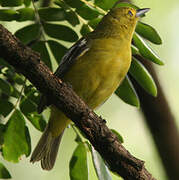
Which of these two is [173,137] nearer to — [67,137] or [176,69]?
[67,137]

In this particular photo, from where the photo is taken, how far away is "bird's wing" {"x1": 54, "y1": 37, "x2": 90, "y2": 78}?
3.69 meters

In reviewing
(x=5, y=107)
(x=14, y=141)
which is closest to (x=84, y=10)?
(x=5, y=107)

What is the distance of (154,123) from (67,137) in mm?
2062

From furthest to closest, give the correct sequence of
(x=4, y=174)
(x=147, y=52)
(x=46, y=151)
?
(x=46, y=151), (x=4, y=174), (x=147, y=52)

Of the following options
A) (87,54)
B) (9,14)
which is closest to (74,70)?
(87,54)

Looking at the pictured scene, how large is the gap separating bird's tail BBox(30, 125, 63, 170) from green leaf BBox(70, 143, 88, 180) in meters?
0.58

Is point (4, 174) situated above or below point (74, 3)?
below

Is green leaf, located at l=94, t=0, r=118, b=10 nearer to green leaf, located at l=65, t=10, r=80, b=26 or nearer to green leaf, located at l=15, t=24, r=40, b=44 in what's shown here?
green leaf, located at l=65, t=10, r=80, b=26

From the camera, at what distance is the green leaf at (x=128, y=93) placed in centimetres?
358

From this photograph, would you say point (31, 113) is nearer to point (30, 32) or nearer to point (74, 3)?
point (30, 32)

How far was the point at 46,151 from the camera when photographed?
4.09 meters

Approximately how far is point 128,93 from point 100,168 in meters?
0.70

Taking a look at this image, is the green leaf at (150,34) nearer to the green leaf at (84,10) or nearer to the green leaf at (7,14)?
the green leaf at (84,10)

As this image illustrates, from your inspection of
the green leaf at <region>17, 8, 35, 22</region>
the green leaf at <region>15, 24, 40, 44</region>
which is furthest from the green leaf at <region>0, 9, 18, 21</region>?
the green leaf at <region>15, 24, 40, 44</region>
